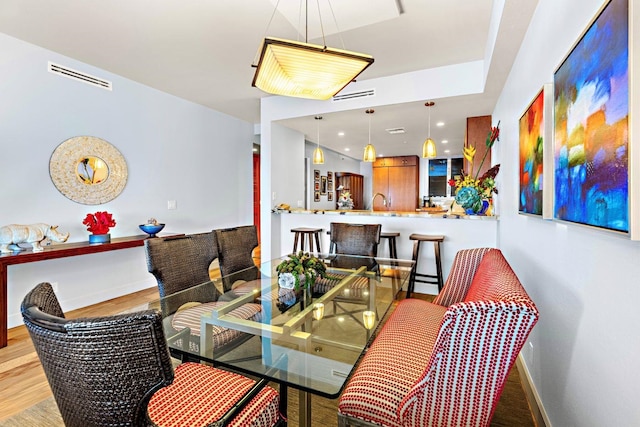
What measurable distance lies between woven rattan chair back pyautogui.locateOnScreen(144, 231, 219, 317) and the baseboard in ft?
6.39

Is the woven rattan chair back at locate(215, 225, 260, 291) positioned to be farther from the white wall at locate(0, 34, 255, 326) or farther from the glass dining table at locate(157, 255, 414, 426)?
the white wall at locate(0, 34, 255, 326)

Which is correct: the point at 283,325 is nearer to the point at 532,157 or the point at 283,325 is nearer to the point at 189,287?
the point at 189,287

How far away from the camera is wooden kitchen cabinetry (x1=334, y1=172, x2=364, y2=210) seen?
30.0 ft

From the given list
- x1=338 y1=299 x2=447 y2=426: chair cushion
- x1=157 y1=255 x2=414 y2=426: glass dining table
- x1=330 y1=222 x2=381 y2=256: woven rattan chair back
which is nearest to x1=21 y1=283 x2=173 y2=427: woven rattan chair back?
x1=157 y1=255 x2=414 y2=426: glass dining table

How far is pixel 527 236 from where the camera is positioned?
6.72 ft

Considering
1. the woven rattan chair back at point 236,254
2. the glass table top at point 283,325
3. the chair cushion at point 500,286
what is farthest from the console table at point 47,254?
the chair cushion at point 500,286

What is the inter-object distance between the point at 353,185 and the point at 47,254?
25.8ft

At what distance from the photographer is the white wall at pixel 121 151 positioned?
2.97 metres

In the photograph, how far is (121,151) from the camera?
384cm

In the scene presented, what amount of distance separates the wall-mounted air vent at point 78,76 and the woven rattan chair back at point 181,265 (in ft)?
8.26

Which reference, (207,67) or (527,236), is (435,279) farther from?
(207,67)

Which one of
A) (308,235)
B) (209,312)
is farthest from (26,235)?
(308,235)

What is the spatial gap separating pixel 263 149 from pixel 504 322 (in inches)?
163

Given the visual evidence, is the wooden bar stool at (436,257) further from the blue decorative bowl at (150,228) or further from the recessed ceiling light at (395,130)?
the blue decorative bowl at (150,228)
